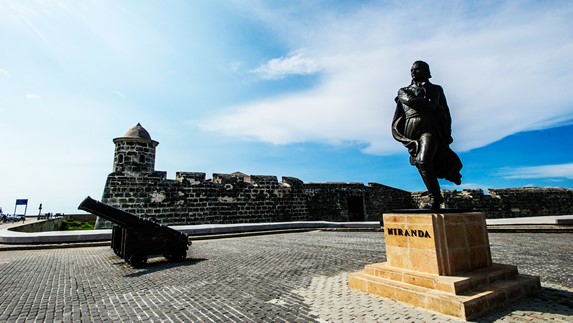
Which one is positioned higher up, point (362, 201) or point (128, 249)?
point (362, 201)

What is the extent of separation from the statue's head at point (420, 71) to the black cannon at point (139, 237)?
18.2 ft

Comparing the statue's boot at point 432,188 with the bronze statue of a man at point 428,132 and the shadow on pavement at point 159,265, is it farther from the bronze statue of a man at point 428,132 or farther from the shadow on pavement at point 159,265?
the shadow on pavement at point 159,265

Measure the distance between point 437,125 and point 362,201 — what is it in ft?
46.1

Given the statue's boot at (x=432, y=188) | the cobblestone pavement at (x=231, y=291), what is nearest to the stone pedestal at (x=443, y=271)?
the cobblestone pavement at (x=231, y=291)

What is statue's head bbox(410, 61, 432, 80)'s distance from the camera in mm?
3773

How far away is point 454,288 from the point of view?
258cm

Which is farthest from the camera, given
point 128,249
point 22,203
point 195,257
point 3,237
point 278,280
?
point 22,203

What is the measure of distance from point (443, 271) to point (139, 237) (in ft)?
18.0

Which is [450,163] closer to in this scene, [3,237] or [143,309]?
[143,309]

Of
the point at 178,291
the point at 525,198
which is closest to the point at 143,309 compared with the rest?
the point at 178,291

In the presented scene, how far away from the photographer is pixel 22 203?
27344mm

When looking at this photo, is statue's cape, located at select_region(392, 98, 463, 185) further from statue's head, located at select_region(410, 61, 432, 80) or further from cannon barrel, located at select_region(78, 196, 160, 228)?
cannon barrel, located at select_region(78, 196, 160, 228)

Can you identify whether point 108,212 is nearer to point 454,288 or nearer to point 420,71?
point 454,288

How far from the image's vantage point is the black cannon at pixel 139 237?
5179 mm
